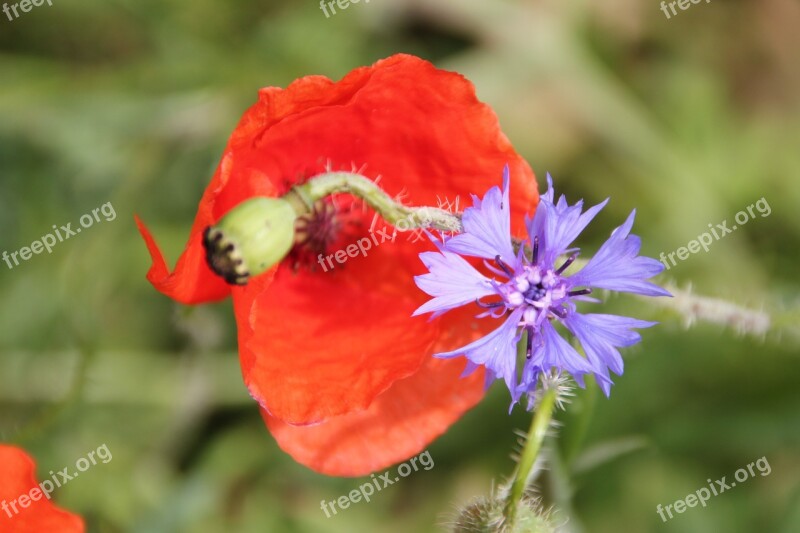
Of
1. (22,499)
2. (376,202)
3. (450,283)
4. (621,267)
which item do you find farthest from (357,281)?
(22,499)

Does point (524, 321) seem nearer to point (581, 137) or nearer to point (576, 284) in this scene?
point (576, 284)

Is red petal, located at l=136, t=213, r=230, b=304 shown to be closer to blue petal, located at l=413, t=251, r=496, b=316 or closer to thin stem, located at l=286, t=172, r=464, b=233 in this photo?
thin stem, located at l=286, t=172, r=464, b=233

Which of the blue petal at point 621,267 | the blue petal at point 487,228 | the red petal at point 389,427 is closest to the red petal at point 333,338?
the red petal at point 389,427

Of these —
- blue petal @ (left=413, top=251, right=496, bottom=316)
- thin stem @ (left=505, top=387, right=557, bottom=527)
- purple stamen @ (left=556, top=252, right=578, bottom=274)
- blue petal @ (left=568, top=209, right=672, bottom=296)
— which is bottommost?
thin stem @ (left=505, top=387, right=557, bottom=527)

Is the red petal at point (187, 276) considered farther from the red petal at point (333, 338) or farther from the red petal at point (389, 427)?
the red petal at point (389, 427)

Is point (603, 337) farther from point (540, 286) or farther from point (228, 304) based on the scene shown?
point (228, 304)

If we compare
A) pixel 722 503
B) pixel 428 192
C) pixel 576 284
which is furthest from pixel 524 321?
pixel 722 503

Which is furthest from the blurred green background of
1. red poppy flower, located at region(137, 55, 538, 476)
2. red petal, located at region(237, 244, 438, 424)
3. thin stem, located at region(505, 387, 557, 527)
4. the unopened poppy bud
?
the unopened poppy bud
